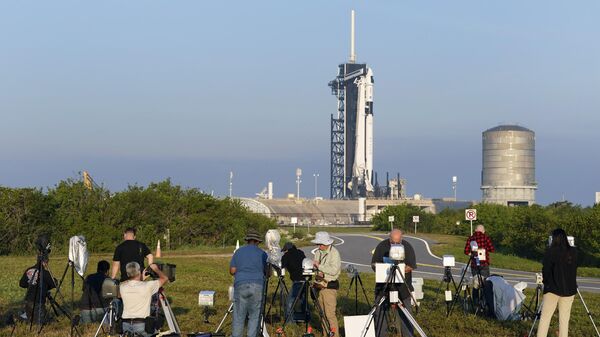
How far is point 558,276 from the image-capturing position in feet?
47.4

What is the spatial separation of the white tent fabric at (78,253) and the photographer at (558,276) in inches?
313

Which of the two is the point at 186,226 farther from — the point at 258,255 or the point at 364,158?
the point at 364,158

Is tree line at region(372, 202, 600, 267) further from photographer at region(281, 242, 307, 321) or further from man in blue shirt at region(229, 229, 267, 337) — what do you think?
Answer: man in blue shirt at region(229, 229, 267, 337)

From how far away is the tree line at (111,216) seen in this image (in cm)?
5572

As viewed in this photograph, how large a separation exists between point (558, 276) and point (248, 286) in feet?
16.1

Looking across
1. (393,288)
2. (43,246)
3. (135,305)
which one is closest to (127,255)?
(43,246)

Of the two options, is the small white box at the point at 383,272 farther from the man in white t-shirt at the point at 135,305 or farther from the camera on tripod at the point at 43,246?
the camera on tripod at the point at 43,246

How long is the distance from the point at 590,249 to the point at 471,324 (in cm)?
3936

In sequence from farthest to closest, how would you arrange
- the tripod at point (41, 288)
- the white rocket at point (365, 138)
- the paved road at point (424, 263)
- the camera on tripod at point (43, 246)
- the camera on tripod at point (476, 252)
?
the white rocket at point (365, 138) < the paved road at point (424, 263) < the camera on tripod at point (476, 252) < the tripod at point (41, 288) < the camera on tripod at point (43, 246)

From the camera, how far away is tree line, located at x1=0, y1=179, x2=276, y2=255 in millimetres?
55719

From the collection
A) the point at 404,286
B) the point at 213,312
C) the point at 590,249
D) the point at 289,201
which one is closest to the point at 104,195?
the point at 590,249

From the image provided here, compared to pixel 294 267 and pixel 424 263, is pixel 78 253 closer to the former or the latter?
pixel 294 267

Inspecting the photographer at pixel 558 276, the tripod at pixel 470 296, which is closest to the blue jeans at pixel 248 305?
the photographer at pixel 558 276

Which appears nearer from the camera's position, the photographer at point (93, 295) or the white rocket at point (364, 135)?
the photographer at point (93, 295)
